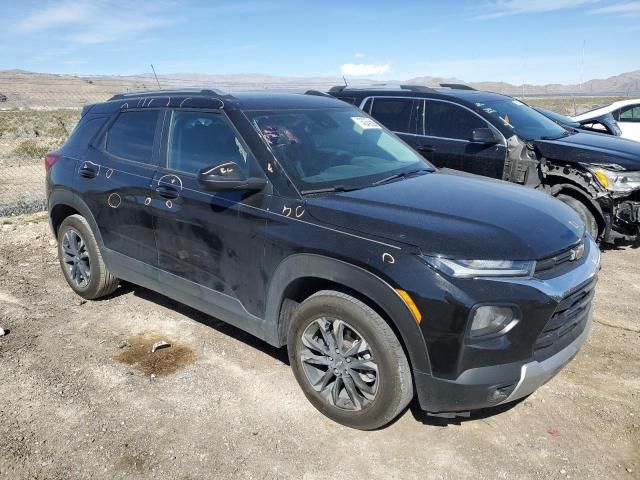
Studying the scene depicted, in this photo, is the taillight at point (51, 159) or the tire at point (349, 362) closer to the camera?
the tire at point (349, 362)

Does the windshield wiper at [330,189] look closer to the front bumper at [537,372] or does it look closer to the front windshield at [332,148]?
the front windshield at [332,148]

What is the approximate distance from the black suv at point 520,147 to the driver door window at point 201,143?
381cm

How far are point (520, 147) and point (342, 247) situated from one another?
4.33 meters

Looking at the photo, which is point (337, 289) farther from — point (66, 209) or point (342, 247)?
point (66, 209)

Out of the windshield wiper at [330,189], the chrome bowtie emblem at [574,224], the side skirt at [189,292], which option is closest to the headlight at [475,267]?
the chrome bowtie emblem at [574,224]

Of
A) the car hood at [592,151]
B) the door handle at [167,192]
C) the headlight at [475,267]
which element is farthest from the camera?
the car hood at [592,151]

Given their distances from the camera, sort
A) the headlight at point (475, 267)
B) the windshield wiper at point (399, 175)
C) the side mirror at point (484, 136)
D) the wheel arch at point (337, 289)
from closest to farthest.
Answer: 1. the headlight at point (475, 267)
2. the wheel arch at point (337, 289)
3. the windshield wiper at point (399, 175)
4. the side mirror at point (484, 136)

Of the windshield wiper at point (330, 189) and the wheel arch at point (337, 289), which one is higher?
the windshield wiper at point (330, 189)

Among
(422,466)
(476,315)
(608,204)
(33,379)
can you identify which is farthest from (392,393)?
(608,204)

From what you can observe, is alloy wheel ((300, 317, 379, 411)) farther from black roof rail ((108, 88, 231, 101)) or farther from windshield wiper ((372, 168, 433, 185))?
black roof rail ((108, 88, 231, 101))

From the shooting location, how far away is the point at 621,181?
5977 millimetres

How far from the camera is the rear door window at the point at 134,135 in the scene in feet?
13.6

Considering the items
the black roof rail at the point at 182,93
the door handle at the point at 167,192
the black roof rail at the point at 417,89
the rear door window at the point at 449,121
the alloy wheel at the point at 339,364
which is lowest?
the alloy wheel at the point at 339,364

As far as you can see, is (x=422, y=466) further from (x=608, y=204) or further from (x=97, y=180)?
(x=608, y=204)
